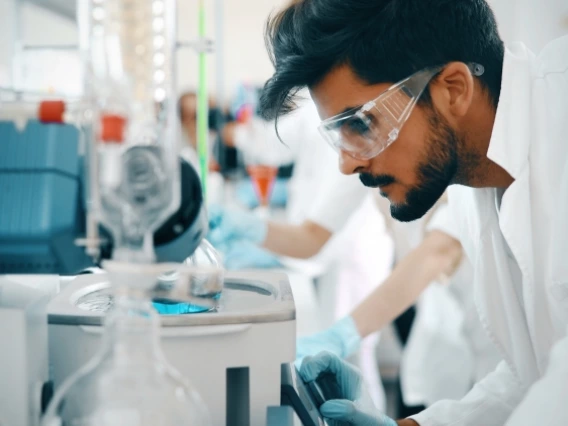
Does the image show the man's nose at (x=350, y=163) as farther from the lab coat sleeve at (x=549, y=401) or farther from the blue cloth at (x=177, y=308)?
the lab coat sleeve at (x=549, y=401)

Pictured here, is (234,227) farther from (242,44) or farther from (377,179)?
(242,44)

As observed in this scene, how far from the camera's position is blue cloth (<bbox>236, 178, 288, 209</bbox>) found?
4543mm

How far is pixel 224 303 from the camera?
1021 millimetres

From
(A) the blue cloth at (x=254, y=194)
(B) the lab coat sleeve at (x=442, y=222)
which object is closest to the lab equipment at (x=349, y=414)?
(B) the lab coat sleeve at (x=442, y=222)

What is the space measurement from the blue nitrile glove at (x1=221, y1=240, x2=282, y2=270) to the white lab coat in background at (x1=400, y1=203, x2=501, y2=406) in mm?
808

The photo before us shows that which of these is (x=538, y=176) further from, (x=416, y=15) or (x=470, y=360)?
Result: (x=470, y=360)

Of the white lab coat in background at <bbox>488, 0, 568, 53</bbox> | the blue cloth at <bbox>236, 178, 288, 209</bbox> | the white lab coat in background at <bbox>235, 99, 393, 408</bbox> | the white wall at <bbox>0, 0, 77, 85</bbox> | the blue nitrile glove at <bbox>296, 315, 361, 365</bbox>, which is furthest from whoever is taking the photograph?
the blue cloth at <bbox>236, 178, 288, 209</bbox>

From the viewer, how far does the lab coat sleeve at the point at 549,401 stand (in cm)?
79

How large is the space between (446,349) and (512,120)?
1.93 metres

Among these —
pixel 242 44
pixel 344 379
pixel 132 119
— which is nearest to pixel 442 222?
pixel 344 379

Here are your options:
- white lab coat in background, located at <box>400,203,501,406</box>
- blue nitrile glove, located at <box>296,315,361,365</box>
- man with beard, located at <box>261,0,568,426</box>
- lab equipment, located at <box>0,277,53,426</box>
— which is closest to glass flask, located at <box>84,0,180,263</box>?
lab equipment, located at <box>0,277,53,426</box>

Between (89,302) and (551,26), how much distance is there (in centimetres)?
169

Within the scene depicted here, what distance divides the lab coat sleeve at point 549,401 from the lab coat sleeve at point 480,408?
0.59 metres

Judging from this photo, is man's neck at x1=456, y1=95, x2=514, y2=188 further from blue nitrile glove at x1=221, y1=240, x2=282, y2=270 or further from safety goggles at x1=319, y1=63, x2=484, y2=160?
blue nitrile glove at x1=221, y1=240, x2=282, y2=270
